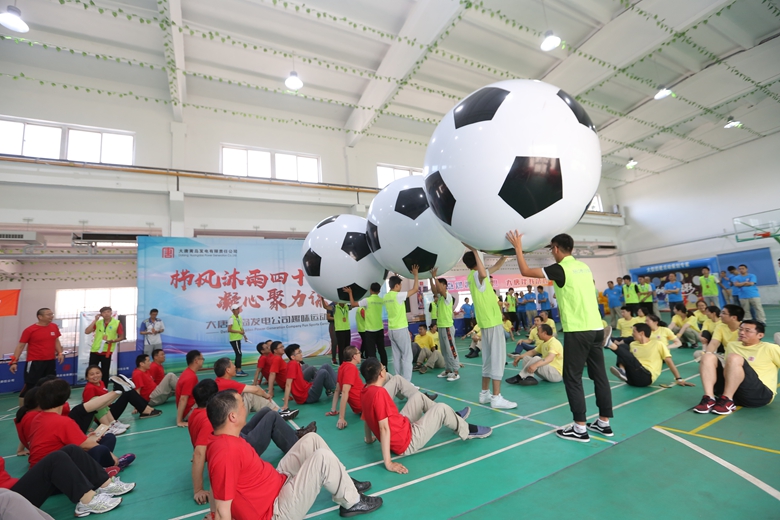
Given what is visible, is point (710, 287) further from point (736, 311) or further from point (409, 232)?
point (409, 232)

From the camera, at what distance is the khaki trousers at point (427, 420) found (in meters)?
2.79

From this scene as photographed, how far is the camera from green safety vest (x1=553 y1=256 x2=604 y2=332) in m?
2.73

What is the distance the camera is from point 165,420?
15.8ft

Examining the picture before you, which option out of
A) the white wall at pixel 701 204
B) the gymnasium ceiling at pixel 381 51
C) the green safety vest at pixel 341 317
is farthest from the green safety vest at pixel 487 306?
the white wall at pixel 701 204

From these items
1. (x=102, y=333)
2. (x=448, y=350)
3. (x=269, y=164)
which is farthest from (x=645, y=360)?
(x=269, y=164)

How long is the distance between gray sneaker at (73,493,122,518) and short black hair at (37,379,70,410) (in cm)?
74

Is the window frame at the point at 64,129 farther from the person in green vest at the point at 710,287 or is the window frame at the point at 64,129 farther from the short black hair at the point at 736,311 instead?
the person in green vest at the point at 710,287

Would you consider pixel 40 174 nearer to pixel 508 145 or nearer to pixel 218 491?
pixel 218 491

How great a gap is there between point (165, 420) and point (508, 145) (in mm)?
5498

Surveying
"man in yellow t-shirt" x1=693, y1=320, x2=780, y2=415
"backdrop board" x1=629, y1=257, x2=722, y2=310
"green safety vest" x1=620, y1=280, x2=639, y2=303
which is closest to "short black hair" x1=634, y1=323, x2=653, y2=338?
"man in yellow t-shirt" x1=693, y1=320, x2=780, y2=415

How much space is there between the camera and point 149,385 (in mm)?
5414

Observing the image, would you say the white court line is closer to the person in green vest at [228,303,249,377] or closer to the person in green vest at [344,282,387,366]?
the person in green vest at [344,282,387,366]

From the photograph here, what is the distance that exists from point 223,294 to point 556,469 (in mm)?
8551

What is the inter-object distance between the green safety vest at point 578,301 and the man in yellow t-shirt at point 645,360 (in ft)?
6.95
